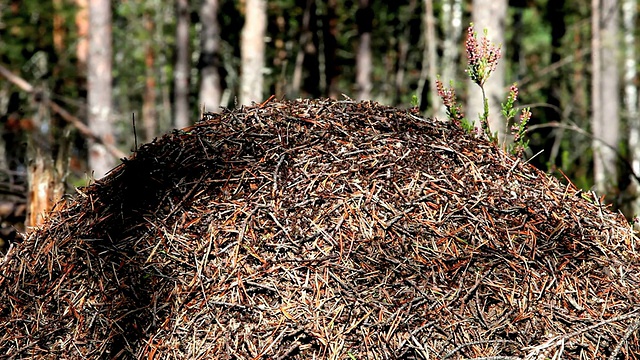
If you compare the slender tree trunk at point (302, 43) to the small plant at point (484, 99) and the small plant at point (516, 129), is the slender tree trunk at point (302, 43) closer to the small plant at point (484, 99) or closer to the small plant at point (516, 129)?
the small plant at point (484, 99)

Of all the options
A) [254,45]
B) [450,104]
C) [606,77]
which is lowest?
[606,77]

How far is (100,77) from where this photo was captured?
12.1 meters

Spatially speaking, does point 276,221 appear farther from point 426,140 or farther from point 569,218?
point 569,218

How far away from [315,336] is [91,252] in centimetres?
98

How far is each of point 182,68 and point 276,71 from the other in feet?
8.60

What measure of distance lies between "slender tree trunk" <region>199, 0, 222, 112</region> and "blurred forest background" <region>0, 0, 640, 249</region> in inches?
1.1

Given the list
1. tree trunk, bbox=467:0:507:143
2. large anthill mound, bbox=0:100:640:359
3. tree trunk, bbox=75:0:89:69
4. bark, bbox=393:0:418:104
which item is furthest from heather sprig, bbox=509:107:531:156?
tree trunk, bbox=75:0:89:69

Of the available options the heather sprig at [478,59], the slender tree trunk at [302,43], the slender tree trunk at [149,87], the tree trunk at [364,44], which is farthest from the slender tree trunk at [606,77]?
the slender tree trunk at [149,87]

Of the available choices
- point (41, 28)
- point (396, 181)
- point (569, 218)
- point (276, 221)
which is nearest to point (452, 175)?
point (396, 181)

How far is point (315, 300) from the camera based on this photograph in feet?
7.57

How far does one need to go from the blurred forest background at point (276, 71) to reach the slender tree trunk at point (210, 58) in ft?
0.09

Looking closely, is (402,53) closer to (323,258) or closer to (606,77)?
(606,77)

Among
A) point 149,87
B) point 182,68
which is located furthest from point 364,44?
point 149,87

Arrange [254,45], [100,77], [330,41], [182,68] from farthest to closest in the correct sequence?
[182,68], [330,41], [100,77], [254,45]
